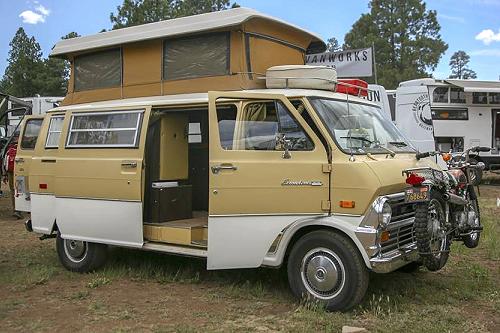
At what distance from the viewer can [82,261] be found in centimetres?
716

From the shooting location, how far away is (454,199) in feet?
19.1

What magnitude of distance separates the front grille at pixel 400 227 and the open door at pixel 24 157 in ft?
19.1

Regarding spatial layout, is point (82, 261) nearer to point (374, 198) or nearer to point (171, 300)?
point (171, 300)

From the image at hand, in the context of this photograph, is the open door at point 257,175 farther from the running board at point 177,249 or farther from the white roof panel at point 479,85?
the white roof panel at point 479,85

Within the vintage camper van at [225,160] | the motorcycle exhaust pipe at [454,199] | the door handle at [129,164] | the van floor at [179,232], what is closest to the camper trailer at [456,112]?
the vintage camper van at [225,160]

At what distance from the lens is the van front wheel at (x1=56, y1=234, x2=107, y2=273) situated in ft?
23.3

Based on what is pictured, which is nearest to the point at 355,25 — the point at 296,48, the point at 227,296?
the point at 296,48

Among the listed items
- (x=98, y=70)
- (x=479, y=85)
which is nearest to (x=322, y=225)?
(x=98, y=70)

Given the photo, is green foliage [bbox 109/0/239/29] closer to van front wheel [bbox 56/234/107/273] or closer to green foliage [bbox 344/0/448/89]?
green foliage [bbox 344/0/448/89]

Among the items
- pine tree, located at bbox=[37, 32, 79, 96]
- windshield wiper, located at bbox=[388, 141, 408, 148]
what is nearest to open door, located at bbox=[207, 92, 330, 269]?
windshield wiper, located at bbox=[388, 141, 408, 148]

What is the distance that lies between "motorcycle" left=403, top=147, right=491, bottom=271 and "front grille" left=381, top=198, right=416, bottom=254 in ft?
0.56

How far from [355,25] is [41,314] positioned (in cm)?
3646

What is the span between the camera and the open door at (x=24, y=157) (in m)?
9.12

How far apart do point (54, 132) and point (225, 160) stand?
286 cm
